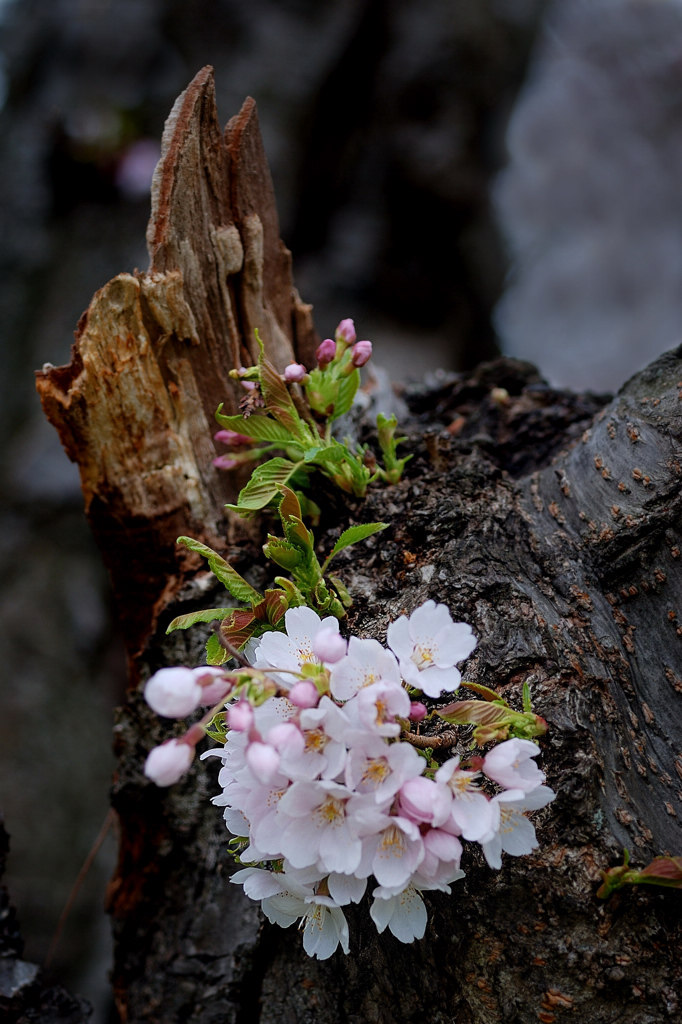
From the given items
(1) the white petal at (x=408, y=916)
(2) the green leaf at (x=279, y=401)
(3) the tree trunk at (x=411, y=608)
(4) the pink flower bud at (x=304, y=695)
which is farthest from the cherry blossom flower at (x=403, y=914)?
(2) the green leaf at (x=279, y=401)

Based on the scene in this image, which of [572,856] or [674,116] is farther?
[674,116]

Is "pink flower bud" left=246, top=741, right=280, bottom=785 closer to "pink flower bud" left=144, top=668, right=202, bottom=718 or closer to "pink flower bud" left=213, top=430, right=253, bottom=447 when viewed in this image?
"pink flower bud" left=144, top=668, right=202, bottom=718

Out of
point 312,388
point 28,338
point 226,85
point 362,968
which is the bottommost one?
point 362,968

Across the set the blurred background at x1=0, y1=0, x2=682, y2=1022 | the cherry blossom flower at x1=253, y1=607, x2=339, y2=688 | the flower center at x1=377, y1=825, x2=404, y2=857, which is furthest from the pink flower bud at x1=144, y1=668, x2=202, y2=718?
the blurred background at x1=0, y1=0, x2=682, y2=1022

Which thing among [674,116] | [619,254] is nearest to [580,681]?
[619,254]

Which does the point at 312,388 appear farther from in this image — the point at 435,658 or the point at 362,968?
the point at 362,968
